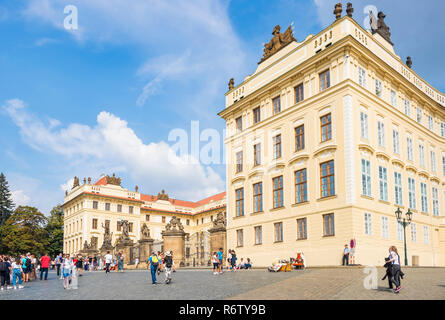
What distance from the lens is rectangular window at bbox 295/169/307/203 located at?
34500 mm

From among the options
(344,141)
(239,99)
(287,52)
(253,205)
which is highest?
(287,52)

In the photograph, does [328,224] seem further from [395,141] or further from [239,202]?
[239,202]

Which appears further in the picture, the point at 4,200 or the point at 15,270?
the point at 4,200

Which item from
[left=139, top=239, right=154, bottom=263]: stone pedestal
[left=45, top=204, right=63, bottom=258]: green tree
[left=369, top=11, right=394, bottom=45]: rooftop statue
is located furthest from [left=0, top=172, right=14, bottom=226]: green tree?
[left=369, top=11, right=394, bottom=45]: rooftop statue

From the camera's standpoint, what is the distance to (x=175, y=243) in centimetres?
3959

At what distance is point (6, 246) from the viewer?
77.4 metres

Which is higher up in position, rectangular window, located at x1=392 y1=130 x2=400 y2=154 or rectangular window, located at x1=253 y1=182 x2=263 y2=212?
rectangular window, located at x1=392 y1=130 x2=400 y2=154

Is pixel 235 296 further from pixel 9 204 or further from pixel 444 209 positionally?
pixel 9 204

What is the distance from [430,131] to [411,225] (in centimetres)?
1033

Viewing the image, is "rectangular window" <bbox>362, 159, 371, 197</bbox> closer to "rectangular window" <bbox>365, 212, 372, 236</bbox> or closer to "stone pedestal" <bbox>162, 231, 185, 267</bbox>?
"rectangular window" <bbox>365, 212, 372, 236</bbox>

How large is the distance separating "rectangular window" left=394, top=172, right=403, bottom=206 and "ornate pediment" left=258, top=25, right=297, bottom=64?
1437 cm

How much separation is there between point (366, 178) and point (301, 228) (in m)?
6.13

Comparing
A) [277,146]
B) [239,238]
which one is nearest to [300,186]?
[277,146]
